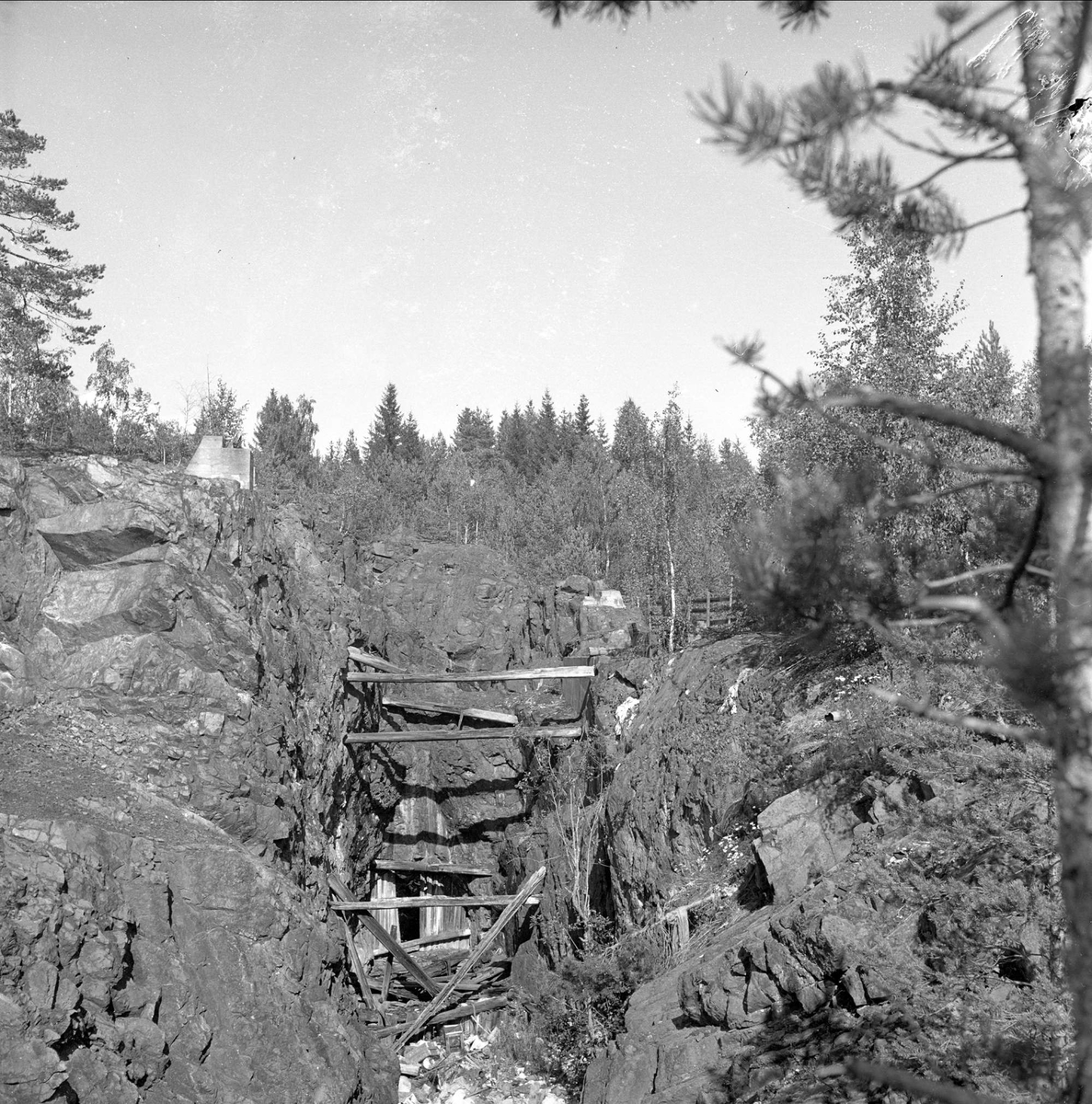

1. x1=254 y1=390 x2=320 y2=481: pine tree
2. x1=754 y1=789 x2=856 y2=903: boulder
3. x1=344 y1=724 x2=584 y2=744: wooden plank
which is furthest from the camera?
x1=254 y1=390 x2=320 y2=481: pine tree

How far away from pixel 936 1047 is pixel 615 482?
155 feet

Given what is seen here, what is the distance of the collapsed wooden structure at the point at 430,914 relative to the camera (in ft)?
53.1

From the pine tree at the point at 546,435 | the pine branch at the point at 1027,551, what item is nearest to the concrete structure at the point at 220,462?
the pine branch at the point at 1027,551

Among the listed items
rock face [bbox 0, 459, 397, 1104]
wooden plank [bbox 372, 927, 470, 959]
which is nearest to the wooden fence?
wooden plank [bbox 372, 927, 470, 959]

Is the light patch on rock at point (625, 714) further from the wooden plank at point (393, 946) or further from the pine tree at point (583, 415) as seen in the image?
the pine tree at point (583, 415)

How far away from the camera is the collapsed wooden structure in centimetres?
1619

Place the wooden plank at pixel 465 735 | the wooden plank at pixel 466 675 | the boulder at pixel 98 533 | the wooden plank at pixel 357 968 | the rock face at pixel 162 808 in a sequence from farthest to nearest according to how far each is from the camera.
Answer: the wooden plank at pixel 466 675 → the wooden plank at pixel 465 735 → the wooden plank at pixel 357 968 → the boulder at pixel 98 533 → the rock face at pixel 162 808

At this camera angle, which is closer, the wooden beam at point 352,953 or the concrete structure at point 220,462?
the wooden beam at point 352,953

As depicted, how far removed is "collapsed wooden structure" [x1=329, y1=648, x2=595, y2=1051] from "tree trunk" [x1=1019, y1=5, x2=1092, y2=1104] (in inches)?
542

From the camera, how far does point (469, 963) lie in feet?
54.6

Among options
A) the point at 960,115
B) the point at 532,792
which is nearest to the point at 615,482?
the point at 532,792

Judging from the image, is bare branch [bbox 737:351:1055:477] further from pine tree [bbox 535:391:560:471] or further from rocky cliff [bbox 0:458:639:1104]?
pine tree [bbox 535:391:560:471]

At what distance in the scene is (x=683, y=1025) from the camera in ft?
33.8

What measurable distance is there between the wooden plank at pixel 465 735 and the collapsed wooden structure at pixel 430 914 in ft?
0.07
